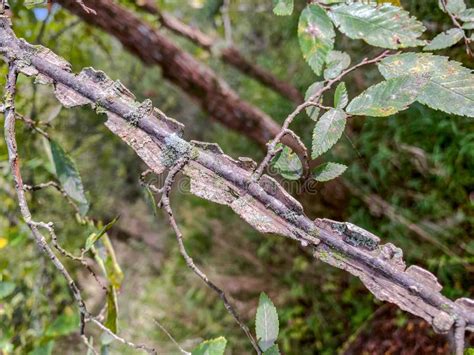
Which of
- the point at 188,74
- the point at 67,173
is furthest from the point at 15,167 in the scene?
the point at 188,74

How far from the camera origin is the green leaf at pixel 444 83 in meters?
0.50

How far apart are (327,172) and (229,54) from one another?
1637mm

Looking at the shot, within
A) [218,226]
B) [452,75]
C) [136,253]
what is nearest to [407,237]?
[452,75]

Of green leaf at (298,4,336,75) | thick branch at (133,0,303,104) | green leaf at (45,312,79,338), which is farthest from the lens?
thick branch at (133,0,303,104)

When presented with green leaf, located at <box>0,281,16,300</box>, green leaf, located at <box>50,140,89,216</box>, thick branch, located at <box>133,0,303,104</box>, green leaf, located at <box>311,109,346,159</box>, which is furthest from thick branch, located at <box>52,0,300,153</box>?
green leaf, located at <box>311,109,346,159</box>

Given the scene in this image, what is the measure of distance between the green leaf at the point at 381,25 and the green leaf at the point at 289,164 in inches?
6.7

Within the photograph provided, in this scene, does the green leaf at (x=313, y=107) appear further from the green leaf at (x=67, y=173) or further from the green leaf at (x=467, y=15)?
the green leaf at (x=67, y=173)

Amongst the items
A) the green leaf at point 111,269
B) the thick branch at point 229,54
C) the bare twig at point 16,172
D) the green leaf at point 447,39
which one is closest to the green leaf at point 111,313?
the green leaf at point 111,269

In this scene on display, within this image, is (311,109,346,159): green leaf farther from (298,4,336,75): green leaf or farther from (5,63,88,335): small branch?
(5,63,88,335): small branch

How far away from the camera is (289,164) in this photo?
21.9 inches

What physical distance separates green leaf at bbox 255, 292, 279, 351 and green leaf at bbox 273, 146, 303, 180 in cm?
17

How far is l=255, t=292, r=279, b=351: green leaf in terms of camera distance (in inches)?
21.4

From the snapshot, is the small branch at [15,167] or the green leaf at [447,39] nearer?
the small branch at [15,167]

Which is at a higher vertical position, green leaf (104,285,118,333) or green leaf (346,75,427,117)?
green leaf (346,75,427,117)
